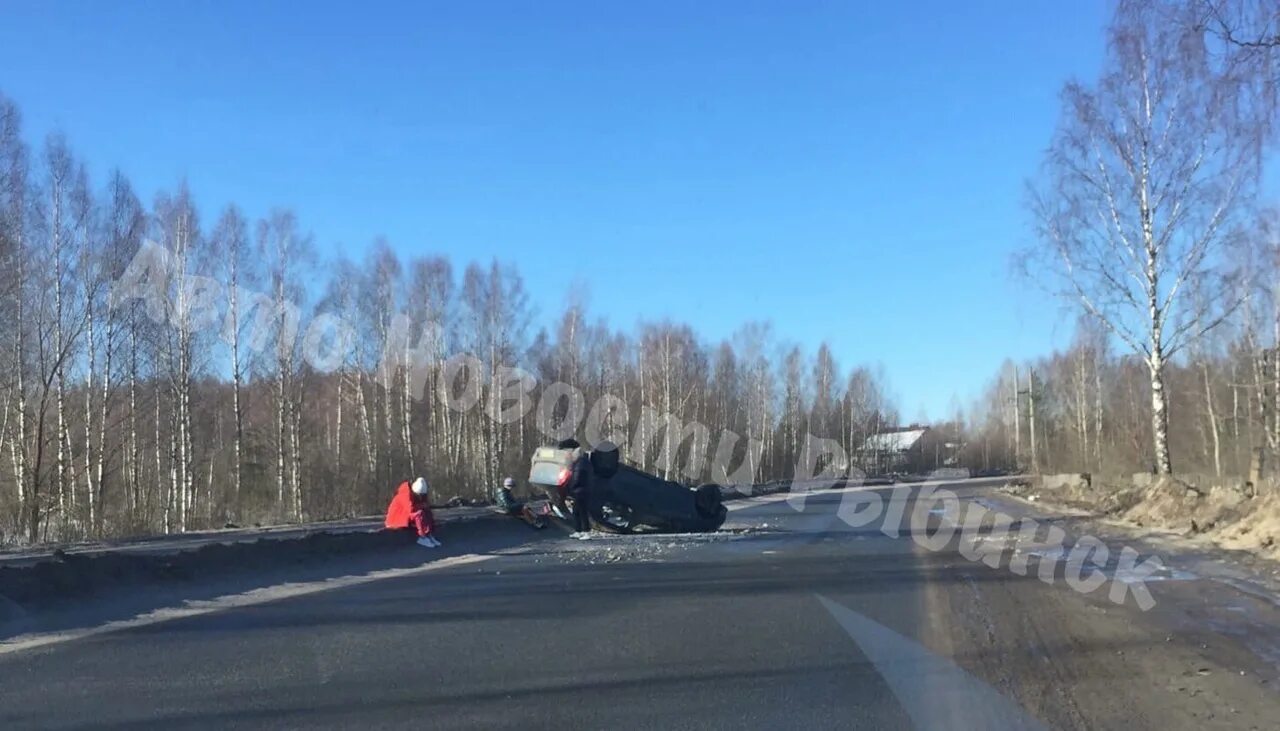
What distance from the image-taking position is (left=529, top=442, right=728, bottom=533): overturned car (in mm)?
21250

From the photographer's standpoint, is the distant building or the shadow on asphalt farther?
the distant building

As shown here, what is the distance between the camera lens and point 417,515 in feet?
61.8

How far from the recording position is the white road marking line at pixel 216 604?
8.80 metres

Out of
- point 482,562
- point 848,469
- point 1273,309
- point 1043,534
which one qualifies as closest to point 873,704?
point 482,562

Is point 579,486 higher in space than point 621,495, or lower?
higher

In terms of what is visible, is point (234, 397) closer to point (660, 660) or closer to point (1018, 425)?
point (660, 660)

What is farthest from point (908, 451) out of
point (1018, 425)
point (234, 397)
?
point (234, 397)

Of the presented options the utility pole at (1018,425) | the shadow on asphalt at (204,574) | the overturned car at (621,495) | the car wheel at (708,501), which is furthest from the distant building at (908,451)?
the shadow on asphalt at (204,574)

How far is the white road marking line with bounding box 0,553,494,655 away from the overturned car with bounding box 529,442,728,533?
4.94 metres

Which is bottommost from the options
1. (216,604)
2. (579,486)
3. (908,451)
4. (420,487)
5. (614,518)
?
(908,451)

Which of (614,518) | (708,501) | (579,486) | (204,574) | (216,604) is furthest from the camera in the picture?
(708,501)

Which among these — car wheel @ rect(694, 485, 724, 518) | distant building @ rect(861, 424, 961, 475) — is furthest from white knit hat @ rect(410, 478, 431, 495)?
distant building @ rect(861, 424, 961, 475)

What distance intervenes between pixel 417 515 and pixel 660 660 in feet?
38.8

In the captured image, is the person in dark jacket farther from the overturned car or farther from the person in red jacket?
the person in red jacket
